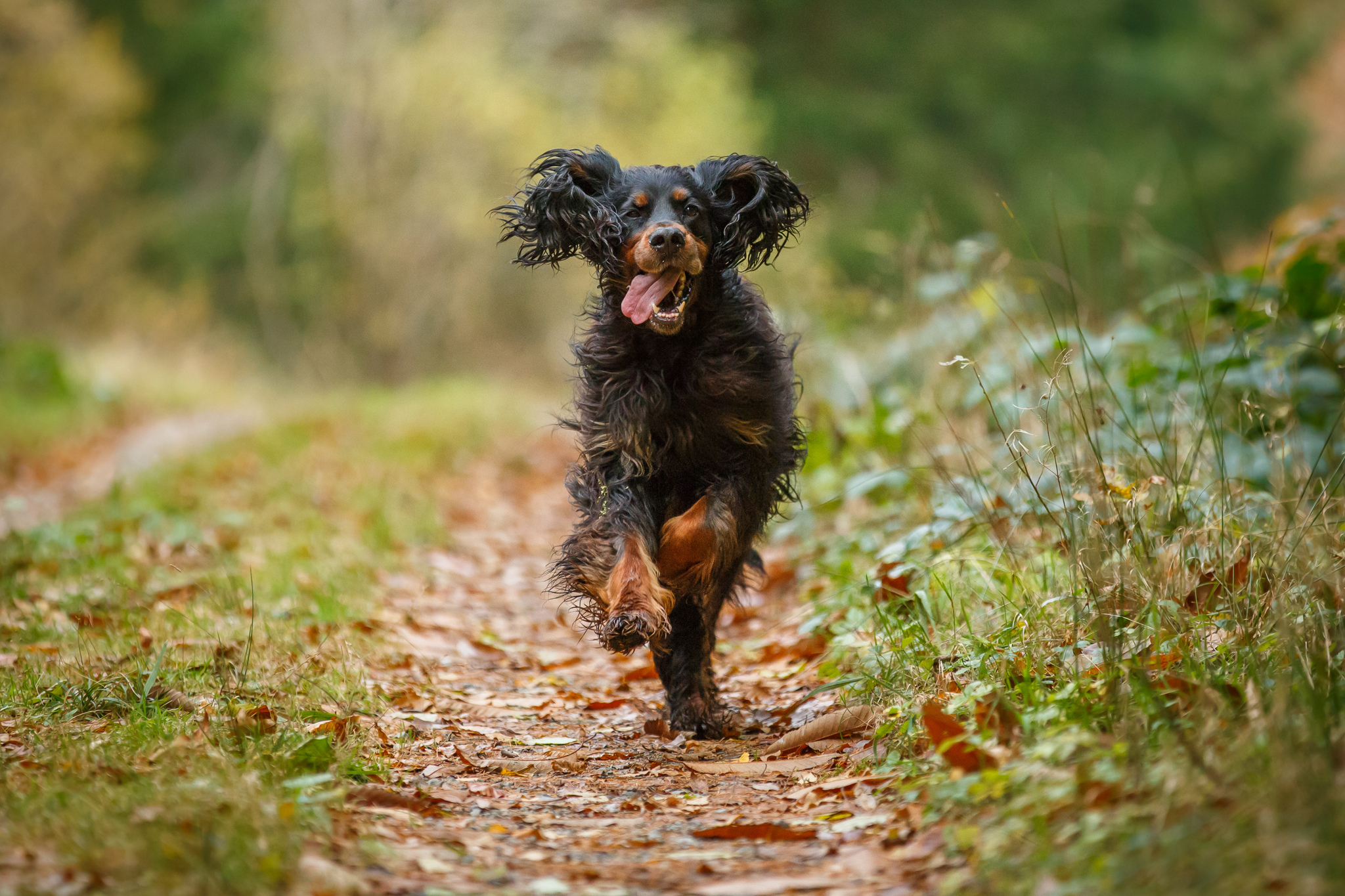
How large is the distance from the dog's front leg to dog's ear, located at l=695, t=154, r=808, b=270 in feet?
3.61

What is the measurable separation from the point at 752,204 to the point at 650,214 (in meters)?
0.38

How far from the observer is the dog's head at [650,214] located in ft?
12.6

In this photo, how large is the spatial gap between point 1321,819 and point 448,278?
56.2 feet

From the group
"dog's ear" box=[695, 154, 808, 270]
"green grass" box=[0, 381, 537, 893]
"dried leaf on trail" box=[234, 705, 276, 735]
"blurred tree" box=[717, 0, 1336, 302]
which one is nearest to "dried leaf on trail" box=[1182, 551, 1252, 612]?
"dog's ear" box=[695, 154, 808, 270]

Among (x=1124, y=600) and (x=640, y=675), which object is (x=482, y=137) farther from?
(x=1124, y=600)

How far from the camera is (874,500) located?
19.0ft

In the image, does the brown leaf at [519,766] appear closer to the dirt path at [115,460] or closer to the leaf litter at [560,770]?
the leaf litter at [560,770]

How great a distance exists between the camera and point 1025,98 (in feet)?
78.1

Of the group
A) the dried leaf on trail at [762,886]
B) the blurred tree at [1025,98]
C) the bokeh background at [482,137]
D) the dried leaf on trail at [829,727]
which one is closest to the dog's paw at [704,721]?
the dried leaf on trail at [829,727]

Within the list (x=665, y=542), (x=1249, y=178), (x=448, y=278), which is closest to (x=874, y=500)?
(x=665, y=542)

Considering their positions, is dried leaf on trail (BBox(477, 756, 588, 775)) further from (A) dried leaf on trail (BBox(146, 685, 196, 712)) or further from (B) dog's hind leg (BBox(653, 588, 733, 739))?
(A) dried leaf on trail (BBox(146, 685, 196, 712))

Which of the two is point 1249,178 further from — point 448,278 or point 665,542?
point 665,542

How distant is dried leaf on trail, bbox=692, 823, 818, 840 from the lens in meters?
2.67

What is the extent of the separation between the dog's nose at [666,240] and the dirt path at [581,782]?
1.55 m
